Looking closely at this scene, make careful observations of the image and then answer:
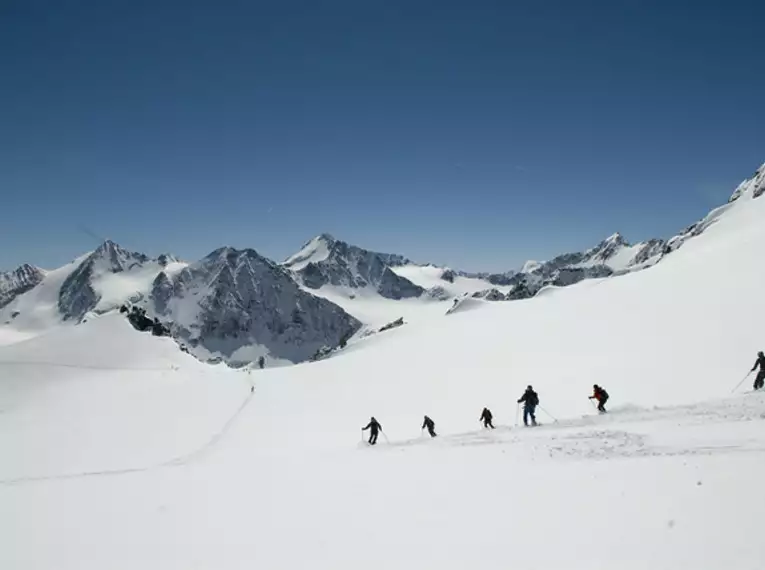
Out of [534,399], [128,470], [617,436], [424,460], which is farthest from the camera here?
[534,399]

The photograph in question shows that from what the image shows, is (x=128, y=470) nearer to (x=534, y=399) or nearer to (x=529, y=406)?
(x=529, y=406)

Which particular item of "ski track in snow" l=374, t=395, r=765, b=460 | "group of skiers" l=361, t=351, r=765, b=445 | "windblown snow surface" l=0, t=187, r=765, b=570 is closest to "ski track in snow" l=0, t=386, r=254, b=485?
"windblown snow surface" l=0, t=187, r=765, b=570

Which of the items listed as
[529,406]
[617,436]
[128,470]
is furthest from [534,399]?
[128,470]

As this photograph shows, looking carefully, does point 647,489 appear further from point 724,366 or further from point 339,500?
point 724,366

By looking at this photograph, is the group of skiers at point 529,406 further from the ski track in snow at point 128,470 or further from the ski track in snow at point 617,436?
the ski track in snow at point 128,470

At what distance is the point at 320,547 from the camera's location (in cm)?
946

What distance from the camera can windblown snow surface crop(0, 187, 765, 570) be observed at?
29.1 feet

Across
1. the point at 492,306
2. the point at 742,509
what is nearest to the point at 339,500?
the point at 742,509

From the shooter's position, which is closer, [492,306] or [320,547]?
[320,547]

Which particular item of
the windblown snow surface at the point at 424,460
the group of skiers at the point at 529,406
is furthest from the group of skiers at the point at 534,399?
the windblown snow surface at the point at 424,460

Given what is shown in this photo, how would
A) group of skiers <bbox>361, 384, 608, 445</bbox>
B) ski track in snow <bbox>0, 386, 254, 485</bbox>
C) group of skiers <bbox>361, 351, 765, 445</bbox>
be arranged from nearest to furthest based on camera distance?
ski track in snow <bbox>0, 386, 254, 485</bbox>
group of skiers <bbox>361, 351, 765, 445</bbox>
group of skiers <bbox>361, 384, 608, 445</bbox>

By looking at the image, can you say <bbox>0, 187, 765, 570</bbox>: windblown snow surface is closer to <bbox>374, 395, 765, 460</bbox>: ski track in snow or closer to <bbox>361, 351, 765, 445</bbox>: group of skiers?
<bbox>374, 395, 765, 460</bbox>: ski track in snow

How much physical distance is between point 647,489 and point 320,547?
6.69 m

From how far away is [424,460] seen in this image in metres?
15.4
